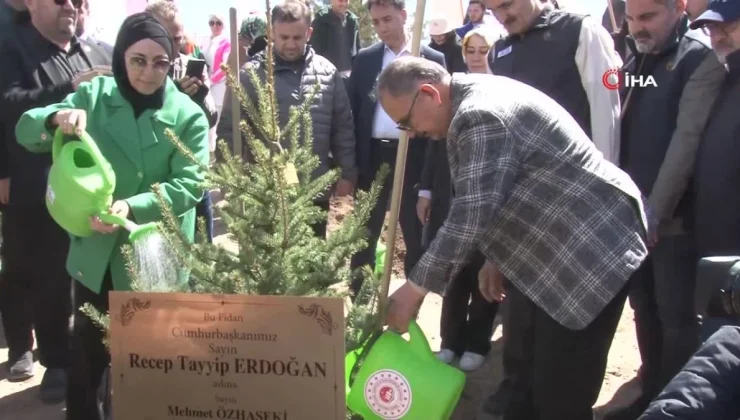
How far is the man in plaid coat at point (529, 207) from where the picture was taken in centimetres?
229

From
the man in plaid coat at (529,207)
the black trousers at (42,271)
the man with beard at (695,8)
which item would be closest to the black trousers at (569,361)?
the man in plaid coat at (529,207)

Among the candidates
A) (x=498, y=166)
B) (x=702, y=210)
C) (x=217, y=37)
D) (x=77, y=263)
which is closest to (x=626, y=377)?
(x=702, y=210)

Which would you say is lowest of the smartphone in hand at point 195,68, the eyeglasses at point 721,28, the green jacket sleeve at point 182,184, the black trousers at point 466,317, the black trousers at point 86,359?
the black trousers at point 466,317

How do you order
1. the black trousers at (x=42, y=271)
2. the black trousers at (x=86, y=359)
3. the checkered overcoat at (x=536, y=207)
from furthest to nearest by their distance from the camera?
the black trousers at (x=42, y=271), the black trousers at (x=86, y=359), the checkered overcoat at (x=536, y=207)

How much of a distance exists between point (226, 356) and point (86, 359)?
1156 mm

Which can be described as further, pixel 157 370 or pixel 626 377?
pixel 626 377

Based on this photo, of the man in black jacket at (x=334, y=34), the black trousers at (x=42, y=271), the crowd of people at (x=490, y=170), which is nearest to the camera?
the crowd of people at (x=490, y=170)

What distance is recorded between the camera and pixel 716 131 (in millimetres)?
3020

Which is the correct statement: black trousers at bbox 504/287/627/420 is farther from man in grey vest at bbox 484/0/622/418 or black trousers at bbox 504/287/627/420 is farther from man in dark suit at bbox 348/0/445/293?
man in dark suit at bbox 348/0/445/293

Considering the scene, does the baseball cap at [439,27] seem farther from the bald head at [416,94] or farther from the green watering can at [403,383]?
the green watering can at [403,383]

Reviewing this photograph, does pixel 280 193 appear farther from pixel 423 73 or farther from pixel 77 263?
pixel 77 263

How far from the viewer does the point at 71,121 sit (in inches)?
108

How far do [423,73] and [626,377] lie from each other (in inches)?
97.9

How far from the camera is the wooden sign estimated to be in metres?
2.13
